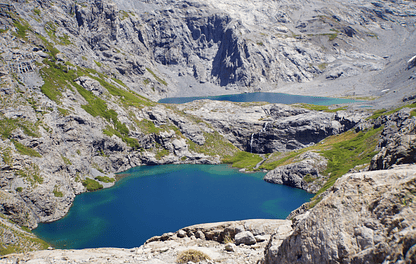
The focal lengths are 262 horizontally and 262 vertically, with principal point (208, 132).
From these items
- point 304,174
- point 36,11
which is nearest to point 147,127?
point 304,174

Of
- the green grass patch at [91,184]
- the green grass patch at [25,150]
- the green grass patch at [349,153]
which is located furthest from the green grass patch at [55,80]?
the green grass patch at [349,153]

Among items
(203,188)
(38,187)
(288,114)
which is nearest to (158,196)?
(203,188)

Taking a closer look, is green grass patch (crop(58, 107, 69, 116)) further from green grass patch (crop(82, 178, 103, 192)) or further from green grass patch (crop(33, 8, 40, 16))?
green grass patch (crop(33, 8, 40, 16))

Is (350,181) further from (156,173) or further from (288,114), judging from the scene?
(288,114)

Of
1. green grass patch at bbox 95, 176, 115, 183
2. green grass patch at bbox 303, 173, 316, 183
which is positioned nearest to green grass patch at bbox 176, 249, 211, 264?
green grass patch at bbox 303, 173, 316, 183

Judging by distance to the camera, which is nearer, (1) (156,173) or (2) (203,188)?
(2) (203,188)

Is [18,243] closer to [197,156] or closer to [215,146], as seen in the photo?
[197,156]

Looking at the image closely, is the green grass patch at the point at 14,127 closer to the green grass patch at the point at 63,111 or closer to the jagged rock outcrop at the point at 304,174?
the green grass patch at the point at 63,111

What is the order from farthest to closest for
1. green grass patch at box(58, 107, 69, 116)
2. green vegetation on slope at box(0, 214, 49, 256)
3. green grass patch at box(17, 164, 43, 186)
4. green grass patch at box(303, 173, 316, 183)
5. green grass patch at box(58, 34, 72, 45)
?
green grass patch at box(58, 34, 72, 45), green grass patch at box(58, 107, 69, 116), green grass patch at box(303, 173, 316, 183), green grass patch at box(17, 164, 43, 186), green vegetation on slope at box(0, 214, 49, 256)
